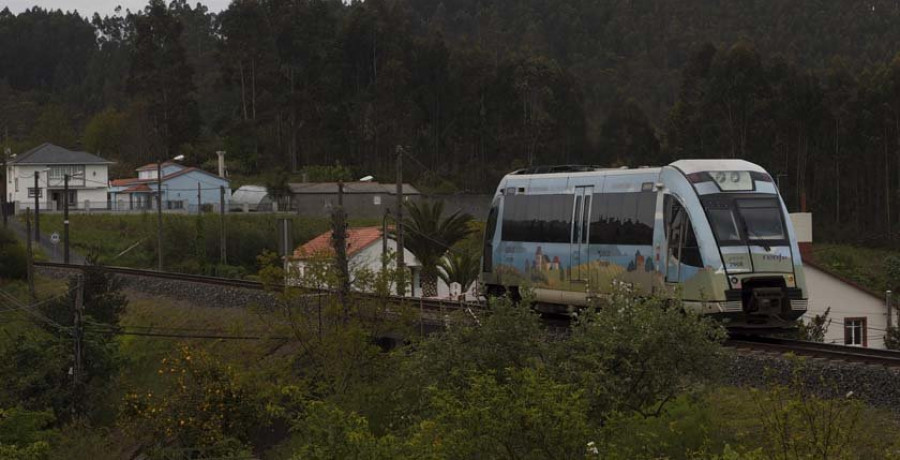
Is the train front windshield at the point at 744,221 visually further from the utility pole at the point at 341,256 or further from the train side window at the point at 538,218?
the utility pole at the point at 341,256

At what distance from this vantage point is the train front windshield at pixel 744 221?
22.0 meters

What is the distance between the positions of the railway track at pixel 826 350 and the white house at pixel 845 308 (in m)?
16.6

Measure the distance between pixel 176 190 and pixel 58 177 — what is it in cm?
933

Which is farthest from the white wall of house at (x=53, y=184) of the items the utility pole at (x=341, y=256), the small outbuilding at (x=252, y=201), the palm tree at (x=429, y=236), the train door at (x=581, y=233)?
the train door at (x=581, y=233)

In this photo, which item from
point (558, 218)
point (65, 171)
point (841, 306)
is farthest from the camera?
point (65, 171)

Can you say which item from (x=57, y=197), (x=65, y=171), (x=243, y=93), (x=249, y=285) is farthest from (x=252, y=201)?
(x=249, y=285)

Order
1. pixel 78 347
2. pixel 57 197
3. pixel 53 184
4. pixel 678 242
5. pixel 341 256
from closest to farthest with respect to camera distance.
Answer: pixel 678 242 → pixel 341 256 → pixel 78 347 → pixel 53 184 → pixel 57 197

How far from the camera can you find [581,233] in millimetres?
25547

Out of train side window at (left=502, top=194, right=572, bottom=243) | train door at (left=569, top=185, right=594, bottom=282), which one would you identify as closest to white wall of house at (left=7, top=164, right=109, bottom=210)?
train side window at (left=502, top=194, right=572, bottom=243)

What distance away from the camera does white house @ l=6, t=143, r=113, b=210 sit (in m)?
88.3

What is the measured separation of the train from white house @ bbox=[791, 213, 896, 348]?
14.8 meters

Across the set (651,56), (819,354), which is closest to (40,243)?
(819,354)

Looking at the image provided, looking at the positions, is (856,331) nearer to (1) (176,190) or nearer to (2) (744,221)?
(2) (744,221)

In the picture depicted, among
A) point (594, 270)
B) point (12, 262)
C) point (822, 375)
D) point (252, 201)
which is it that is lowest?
point (12, 262)
